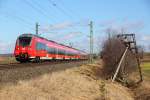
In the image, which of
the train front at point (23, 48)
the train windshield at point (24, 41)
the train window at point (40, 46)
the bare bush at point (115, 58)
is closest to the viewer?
the train front at point (23, 48)

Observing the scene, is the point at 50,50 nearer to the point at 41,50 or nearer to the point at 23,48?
the point at 41,50

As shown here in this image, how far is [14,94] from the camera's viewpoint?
13977mm

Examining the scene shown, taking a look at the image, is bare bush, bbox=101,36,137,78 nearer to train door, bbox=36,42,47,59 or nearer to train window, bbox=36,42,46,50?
train door, bbox=36,42,47,59

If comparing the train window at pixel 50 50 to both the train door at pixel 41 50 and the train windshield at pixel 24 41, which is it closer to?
the train door at pixel 41 50

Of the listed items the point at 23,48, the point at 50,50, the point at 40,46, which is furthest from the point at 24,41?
the point at 50,50

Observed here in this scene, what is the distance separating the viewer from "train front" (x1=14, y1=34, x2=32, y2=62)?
116ft

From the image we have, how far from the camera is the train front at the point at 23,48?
116ft

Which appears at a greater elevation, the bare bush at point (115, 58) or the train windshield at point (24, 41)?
the train windshield at point (24, 41)

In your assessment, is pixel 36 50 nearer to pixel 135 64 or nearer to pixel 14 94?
pixel 135 64

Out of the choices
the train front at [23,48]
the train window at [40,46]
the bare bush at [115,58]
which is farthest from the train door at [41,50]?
the bare bush at [115,58]

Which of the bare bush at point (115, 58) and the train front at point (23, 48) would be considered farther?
the bare bush at point (115, 58)

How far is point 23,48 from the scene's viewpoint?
3550 centimetres

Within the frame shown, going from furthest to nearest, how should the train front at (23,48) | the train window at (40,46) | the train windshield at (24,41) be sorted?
the train window at (40,46) → the train windshield at (24,41) → the train front at (23,48)

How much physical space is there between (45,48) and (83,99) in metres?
23.1
